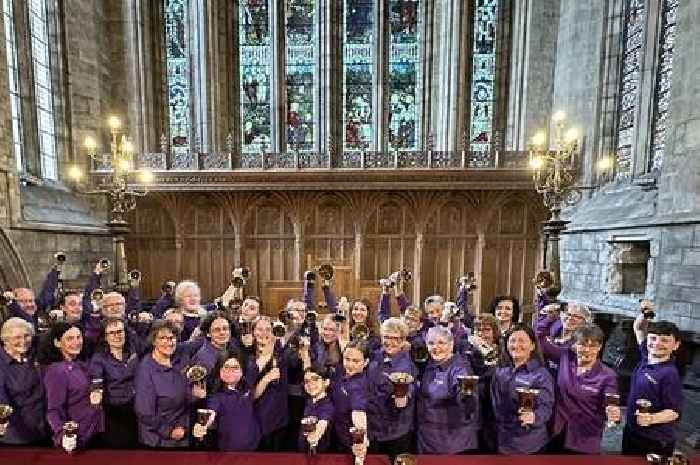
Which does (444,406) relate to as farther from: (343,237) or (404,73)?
(404,73)

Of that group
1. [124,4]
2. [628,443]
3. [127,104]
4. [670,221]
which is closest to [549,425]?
[628,443]

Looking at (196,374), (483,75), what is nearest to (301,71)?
(483,75)

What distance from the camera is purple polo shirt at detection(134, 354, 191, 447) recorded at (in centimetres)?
282

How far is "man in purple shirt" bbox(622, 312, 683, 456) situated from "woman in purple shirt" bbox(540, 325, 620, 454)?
0.82 feet

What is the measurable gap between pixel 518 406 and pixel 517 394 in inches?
4.8

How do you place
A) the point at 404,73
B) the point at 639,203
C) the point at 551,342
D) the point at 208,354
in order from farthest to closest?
the point at 404,73 < the point at 639,203 < the point at 551,342 < the point at 208,354

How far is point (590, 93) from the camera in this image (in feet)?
30.7

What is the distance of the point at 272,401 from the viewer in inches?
128

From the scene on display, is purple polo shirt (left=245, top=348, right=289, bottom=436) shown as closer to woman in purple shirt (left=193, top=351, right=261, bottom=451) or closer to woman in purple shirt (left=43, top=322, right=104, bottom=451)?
woman in purple shirt (left=193, top=351, right=261, bottom=451)

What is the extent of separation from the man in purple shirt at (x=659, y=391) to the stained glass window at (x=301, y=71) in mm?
9821

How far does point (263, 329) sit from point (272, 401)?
0.63 m

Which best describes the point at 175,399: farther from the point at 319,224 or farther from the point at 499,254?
the point at 499,254

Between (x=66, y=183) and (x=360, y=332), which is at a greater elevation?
(x=66, y=183)

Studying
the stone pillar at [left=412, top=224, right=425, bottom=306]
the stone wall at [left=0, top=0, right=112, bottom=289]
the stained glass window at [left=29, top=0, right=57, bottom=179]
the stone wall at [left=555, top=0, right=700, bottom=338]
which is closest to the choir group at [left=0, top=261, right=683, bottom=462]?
the stone wall at [left=555, top=0, right=700, bottom=338]
